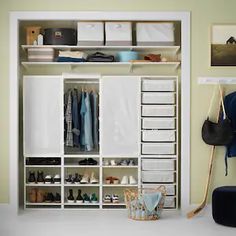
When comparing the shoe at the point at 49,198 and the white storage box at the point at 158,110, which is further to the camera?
the shoe at the point at 49,198

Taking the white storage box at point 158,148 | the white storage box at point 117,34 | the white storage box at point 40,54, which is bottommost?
the white storage box at point 158,148

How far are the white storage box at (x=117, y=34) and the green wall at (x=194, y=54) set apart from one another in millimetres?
266

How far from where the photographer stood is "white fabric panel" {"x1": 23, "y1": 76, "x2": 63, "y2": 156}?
20.8ft

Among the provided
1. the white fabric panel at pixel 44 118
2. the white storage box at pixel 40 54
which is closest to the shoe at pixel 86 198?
the white fabric panel at pixel 44 118

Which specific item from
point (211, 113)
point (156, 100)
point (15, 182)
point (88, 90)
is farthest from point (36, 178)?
point (211, 113)

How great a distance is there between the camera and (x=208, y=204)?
20.0 feet

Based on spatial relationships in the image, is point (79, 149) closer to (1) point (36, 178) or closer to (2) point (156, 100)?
(1) point (36, 178)

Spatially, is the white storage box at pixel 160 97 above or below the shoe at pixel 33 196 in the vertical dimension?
above

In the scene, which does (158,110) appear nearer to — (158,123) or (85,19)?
(158,123)

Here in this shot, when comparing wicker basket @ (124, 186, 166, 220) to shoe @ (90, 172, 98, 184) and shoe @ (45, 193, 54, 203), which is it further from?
shoe @ (45, 193, 54, 203)

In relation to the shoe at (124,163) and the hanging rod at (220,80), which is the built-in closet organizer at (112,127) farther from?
the hanging rod at (220,80)

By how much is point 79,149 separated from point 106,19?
1.72 meters

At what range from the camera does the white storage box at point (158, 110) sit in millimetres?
6301

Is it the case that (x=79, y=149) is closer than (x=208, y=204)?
No
